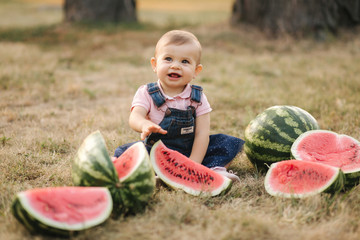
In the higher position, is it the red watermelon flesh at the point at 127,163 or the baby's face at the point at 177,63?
the baby's face at the point at 177,63

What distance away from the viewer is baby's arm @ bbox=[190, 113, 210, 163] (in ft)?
10.5

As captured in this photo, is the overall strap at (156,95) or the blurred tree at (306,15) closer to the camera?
the overall strap at (156,95)

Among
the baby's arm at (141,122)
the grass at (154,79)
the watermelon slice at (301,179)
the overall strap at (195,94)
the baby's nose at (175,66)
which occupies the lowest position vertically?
the grass at (154,79)

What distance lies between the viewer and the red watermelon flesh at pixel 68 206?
6.27ft

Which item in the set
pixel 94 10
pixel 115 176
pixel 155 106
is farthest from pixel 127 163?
pixel 94 10

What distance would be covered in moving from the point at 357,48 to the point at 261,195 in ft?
23.4

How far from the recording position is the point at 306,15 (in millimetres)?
8883

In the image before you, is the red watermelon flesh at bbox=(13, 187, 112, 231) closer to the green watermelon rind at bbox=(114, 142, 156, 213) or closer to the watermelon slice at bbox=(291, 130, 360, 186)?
the green watermelon rind at bbox=(114, 142, 156, 213)

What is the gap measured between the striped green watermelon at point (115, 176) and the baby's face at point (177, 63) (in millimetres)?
981

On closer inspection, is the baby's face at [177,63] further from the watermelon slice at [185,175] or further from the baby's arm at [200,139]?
the watermelon slice at [185,175]

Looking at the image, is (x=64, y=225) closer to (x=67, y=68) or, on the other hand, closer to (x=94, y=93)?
(x=94, y=93)

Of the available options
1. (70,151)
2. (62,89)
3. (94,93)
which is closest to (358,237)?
(70,151)

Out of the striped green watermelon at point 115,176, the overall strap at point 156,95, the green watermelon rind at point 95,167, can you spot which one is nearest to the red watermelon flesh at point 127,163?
the striped green watermelon at point 115,176

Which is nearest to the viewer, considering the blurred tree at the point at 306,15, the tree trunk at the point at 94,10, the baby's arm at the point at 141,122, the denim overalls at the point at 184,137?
the baby's arm at the point at 141,122
